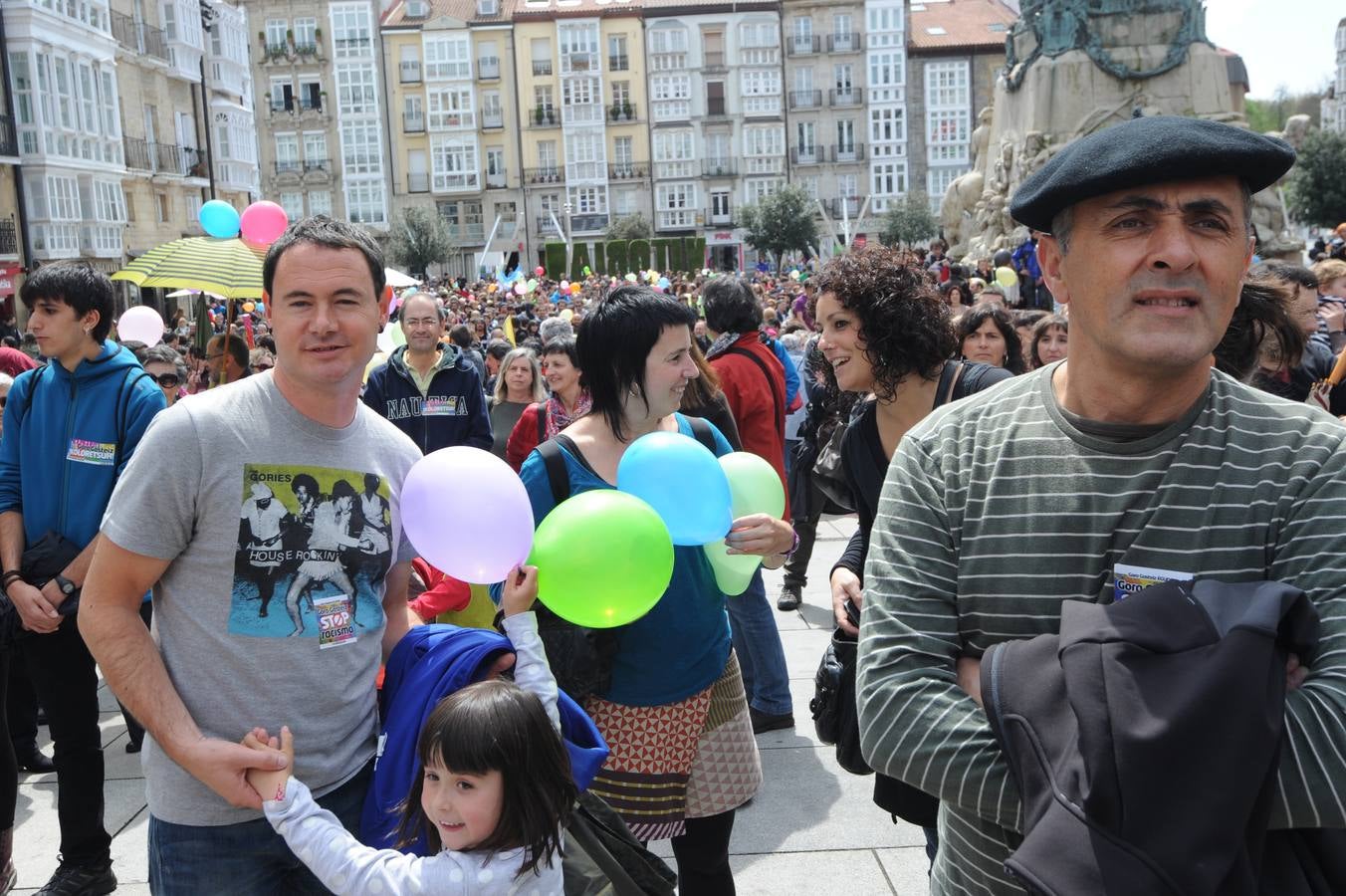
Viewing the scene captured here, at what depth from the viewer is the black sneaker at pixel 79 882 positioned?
13.1 feet

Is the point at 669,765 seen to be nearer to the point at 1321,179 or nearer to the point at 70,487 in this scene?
the point at 70,487

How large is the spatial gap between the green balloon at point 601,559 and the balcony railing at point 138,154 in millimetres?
43041

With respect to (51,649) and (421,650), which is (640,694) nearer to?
(421,650)

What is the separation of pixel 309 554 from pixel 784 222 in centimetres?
6520

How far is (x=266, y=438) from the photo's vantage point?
239 centimetres

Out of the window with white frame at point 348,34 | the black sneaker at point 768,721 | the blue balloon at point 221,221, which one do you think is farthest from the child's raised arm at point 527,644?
the window with white frame at point 348,34

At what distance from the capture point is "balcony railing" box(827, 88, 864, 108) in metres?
70.9

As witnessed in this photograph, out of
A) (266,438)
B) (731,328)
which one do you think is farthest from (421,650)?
(731,328)

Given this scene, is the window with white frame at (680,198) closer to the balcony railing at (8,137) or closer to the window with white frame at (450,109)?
the window with white frame at (450,109)

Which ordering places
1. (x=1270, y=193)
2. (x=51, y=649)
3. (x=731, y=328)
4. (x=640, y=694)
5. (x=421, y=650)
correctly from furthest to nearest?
(x=1270, y=193) < (x=731, y=328) < (x=51, y=649) < (x=640, y=694) < (x=421, y=650)

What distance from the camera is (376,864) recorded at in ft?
7.41

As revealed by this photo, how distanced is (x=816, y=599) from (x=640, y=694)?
5065 millimetres

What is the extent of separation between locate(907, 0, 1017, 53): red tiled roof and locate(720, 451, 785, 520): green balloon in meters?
71.5

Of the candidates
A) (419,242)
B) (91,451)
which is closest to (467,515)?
(91,451)
